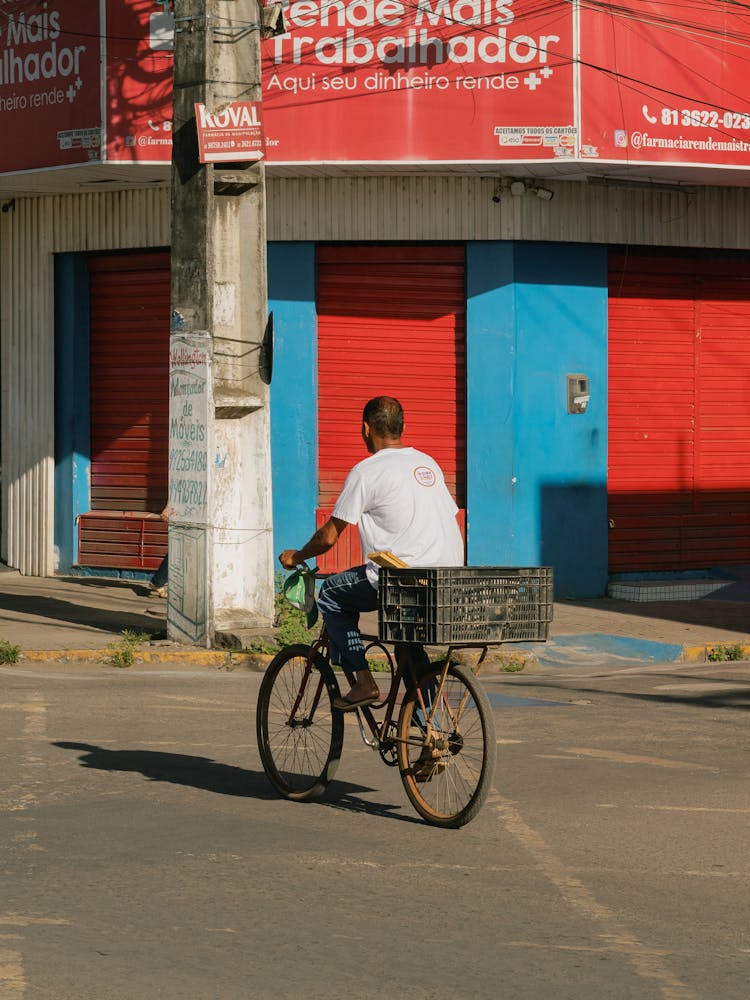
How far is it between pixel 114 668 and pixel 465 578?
6.66 m

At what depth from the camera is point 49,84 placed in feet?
55.6

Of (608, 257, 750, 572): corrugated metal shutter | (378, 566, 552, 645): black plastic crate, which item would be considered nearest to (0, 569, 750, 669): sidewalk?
(608, 257, 750, 572): corrugated metal shutter

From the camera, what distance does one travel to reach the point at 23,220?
63.2 ft

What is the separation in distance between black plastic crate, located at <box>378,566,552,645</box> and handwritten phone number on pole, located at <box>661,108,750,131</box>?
408 inches

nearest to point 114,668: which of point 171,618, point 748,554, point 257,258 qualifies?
point 171,618

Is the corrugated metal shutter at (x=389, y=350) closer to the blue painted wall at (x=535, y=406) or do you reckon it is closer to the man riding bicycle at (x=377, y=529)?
the blue painted wall at (x=535, y=406)

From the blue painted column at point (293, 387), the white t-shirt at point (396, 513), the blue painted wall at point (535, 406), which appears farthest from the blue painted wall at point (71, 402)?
the white t-shirt at point (396, 513)

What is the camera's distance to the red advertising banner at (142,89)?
16188 mm

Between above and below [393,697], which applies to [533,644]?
below

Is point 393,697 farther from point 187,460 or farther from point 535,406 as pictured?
point 535,406

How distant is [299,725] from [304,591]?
0.68m

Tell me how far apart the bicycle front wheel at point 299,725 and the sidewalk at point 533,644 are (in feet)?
17.5

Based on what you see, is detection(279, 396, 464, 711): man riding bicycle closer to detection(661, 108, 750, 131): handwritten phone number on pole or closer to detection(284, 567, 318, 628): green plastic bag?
detection(284, 567, 318, 628): green plastic bag

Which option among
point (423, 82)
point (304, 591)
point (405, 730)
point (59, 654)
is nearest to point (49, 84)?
point (423, 82)
